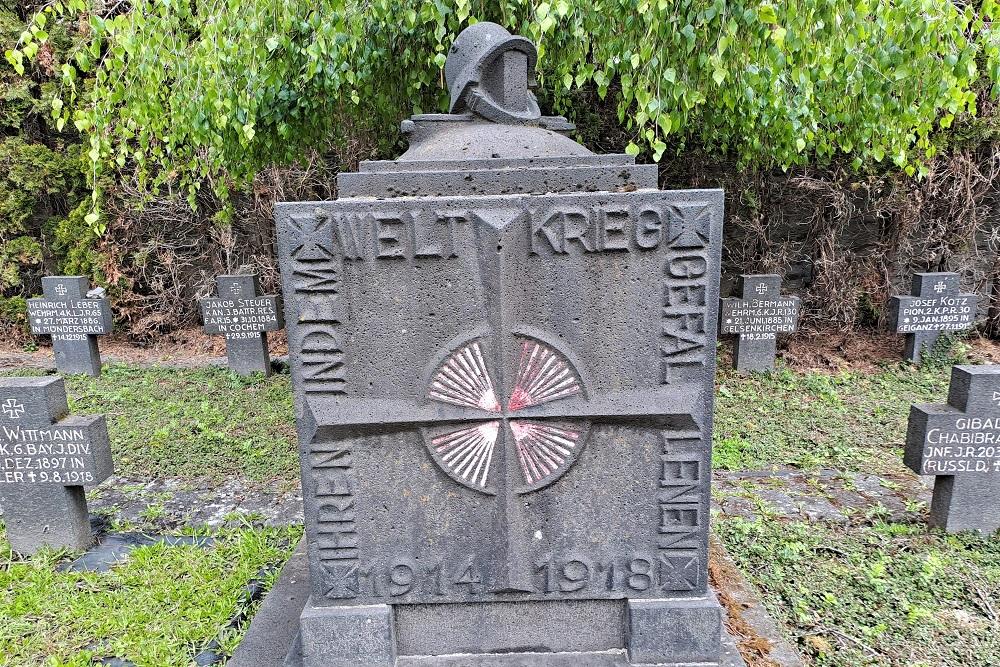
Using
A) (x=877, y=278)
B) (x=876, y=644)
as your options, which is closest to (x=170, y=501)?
(x=876, y=644)

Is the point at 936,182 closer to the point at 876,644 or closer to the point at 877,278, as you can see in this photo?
the point at 877,278

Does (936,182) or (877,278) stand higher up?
(936,182)

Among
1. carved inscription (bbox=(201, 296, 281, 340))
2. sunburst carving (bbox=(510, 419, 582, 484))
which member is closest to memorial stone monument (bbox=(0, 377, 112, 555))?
sunburst carving (bbox=(510, 419, 582, 484))

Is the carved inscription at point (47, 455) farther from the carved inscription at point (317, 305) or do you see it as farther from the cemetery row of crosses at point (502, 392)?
the carved inscription at point (317, 305)

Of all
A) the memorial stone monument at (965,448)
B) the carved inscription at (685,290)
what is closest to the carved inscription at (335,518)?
the carved inscription at (685,290)

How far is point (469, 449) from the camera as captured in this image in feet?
6.75

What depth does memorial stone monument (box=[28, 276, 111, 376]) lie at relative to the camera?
271 inches

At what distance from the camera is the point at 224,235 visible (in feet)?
25.9

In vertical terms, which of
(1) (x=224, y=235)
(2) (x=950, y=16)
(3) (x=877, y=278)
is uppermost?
(2) (x=950, y=16)

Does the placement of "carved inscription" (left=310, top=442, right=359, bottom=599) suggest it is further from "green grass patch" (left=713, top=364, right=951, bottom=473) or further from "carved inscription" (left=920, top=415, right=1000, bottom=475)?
"green grass patch" (left=713, top=364, right=951, bottom=473)

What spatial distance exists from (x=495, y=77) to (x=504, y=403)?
3.81 ft

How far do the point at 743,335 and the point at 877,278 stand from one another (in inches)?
83.0

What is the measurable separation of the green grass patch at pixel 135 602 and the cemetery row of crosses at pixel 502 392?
2.67 feet

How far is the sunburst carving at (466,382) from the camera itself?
1.98m
